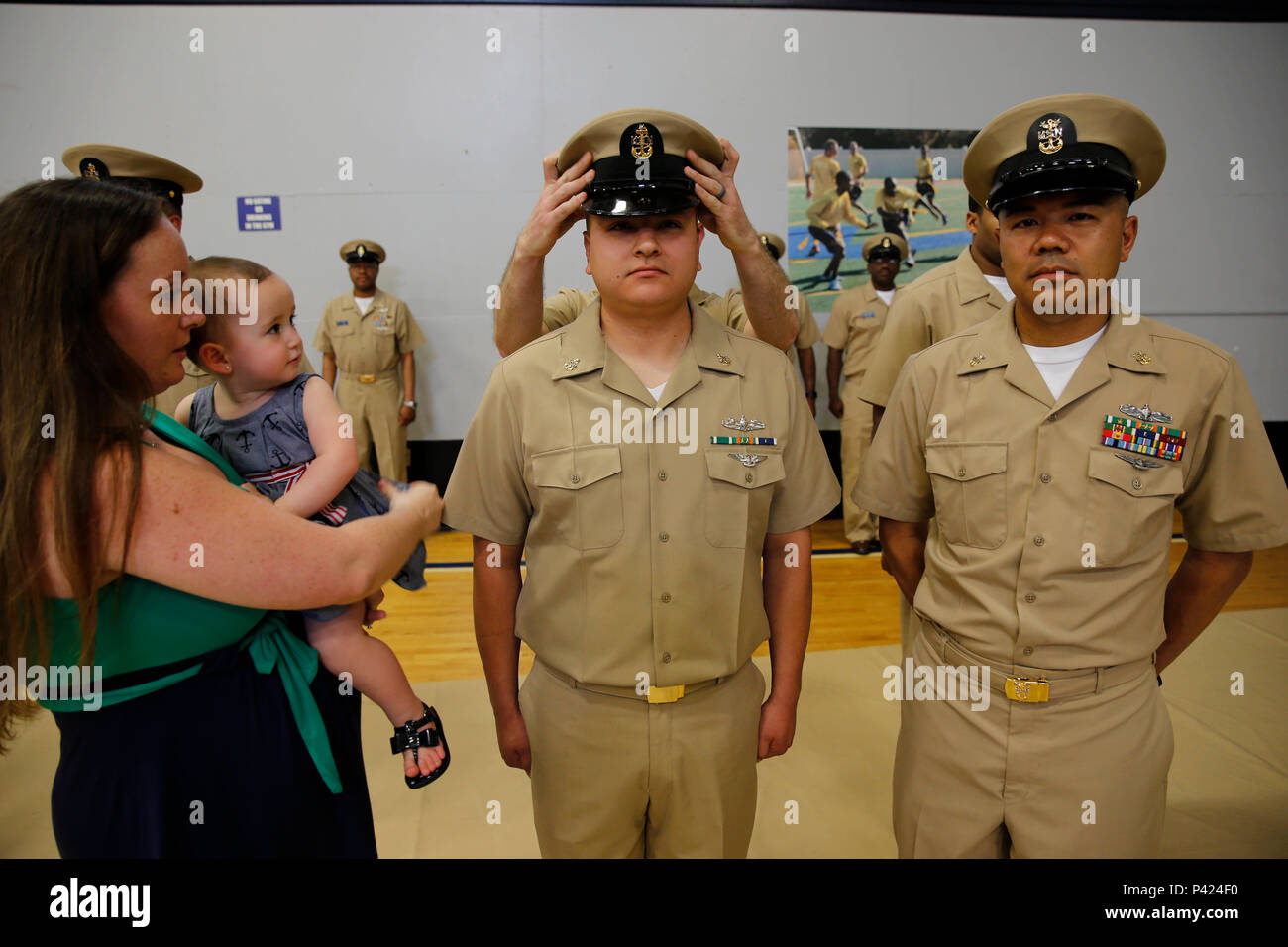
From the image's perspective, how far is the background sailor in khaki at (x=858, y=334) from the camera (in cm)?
563

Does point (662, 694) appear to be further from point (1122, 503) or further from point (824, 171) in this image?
point (824, 171)

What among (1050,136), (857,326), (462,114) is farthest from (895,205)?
(1050,136)

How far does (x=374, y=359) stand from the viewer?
569 cm

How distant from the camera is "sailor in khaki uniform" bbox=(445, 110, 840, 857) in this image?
56.0 inches

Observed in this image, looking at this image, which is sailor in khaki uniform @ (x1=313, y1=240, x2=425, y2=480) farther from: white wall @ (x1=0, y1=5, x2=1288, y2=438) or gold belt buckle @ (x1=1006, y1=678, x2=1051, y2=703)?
gold belt buckle @ (x1=1006, y1=678, x2=1051, y2=703)

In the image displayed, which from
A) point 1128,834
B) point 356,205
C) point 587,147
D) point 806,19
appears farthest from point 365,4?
point 1128,834

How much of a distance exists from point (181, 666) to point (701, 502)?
33.8 inches

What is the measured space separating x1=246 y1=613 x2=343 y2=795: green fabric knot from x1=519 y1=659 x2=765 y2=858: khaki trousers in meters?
0.43

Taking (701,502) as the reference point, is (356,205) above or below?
above

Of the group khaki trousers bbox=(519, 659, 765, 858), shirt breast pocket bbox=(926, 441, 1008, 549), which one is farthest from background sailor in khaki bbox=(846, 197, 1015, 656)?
khaki trousers bbox=(519, 659, 765, 858)

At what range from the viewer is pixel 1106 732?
4.58 feet

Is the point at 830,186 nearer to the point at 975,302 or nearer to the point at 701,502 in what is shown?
the point at 975,302

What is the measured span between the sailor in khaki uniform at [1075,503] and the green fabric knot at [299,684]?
1.10 metres
